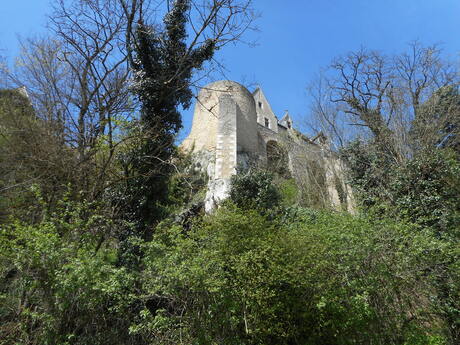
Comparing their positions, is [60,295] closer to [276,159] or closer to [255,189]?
[255,189]

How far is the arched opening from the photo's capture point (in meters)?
18.0

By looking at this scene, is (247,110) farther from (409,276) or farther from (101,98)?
(409,276)

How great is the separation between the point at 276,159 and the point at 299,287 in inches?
602

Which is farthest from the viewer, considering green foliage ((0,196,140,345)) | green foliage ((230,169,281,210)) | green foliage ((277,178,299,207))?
green foliage ((277,178,299,207))

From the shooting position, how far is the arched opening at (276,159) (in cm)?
1802

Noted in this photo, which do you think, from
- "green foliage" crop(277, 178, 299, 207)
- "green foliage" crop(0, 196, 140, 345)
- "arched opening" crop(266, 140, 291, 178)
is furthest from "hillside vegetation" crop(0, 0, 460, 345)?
"arched opening" crop(266, 140, 291, 178)

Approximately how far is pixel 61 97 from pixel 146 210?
14.1 feet

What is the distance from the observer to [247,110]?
20.2 m

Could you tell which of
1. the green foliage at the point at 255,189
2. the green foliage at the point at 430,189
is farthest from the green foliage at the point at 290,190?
the green foliage at the point at 430,189

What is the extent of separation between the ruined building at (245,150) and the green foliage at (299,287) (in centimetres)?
638

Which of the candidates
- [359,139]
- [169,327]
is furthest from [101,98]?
[359,139]

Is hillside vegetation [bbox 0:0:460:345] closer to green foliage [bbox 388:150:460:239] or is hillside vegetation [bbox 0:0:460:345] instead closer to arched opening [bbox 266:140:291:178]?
green foliage [bbox 388:150:460:239]

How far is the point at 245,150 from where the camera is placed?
725 inches

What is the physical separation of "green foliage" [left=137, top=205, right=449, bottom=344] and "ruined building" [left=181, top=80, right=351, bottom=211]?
6379 millimetres
